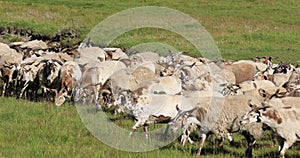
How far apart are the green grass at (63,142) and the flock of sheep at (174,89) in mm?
361

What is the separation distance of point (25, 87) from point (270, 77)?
6832 millimetres

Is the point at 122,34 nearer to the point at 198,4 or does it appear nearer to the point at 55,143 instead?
the point at 198,4

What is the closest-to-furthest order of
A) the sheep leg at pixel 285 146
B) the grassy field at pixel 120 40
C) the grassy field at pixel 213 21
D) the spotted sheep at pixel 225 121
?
the sheep leg at pixel 285 146 < the spotted sheep at pixel 225 121 < the grassy field at pixel 120 40 < the grassy field at pixel 213 21

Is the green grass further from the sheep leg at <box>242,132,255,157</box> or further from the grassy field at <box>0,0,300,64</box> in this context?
the grassy field at <box>0,0,300,64</box>

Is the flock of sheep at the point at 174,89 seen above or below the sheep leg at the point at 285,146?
above

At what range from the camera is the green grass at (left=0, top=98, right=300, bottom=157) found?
32.0 feet

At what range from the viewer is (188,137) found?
427 inches

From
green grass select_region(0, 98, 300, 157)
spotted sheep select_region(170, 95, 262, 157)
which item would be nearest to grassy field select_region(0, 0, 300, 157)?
green grass select_region(0, 98, 300, 157)

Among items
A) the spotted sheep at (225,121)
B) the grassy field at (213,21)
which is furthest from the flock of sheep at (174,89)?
the grassy field at (213,21)

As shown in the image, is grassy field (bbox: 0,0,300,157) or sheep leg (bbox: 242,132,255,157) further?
grassy field (bbox: 0,0,300,157)

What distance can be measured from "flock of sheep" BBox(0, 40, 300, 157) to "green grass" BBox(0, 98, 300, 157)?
361 millimetres

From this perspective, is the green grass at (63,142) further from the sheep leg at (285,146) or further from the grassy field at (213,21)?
the grassy field at (213,21)

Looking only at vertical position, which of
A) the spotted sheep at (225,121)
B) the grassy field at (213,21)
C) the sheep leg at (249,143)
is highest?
the grassy field at (213,21)

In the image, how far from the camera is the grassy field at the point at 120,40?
10164 millimetres
